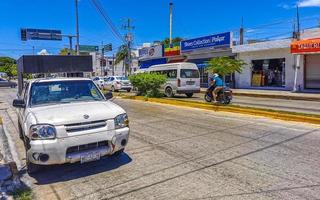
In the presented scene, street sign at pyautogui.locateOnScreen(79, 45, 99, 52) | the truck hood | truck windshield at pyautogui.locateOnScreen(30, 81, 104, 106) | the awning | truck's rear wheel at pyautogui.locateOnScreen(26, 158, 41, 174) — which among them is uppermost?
street sign at pyautogui.locateOnScreen(79, 45, 99, 52)

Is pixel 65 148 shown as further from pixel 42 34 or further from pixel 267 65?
pixel 42 34

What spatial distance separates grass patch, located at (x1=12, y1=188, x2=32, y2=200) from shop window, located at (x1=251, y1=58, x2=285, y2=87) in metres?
24.9

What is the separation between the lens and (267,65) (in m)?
28.2

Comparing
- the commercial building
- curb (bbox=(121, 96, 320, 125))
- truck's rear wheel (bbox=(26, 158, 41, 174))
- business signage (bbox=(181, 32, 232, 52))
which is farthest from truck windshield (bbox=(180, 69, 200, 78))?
truck's rear wheel (bbox=(26, 158, 41, 174))

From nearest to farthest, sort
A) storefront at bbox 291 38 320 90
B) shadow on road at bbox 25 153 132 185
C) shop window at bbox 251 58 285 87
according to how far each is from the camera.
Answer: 1. shadow on road at bbox 25 153 132 185
2. storefront at bbox 291 38 320 90
3. shop window at bbox 251 58 285 87

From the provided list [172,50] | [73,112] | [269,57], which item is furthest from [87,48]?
[73,112]

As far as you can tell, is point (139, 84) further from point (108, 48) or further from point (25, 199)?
point (108, 48)

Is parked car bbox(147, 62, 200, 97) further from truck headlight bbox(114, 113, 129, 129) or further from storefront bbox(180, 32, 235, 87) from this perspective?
truck headlight bbox(114, 113, 129, 129)

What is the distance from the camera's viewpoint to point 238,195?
15.3 feet

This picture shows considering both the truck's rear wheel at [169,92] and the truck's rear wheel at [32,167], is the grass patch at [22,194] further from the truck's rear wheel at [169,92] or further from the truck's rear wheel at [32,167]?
the truck's rear wheel at [169,92]

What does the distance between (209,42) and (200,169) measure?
1074 inches

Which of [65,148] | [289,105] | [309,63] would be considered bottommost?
[289,105]

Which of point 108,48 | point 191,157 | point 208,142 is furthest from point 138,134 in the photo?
point 108,48

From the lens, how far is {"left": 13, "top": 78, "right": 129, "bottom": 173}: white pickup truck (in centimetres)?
541
